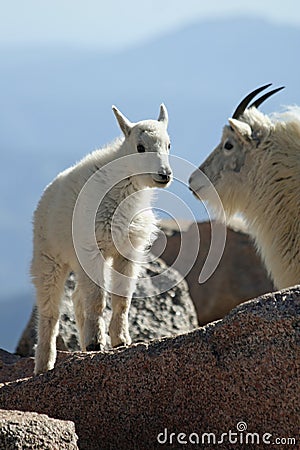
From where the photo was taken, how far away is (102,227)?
676 cm

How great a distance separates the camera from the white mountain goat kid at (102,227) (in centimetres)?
667

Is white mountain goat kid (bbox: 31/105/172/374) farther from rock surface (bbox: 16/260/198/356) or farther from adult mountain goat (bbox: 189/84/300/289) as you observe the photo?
rock surface (bbox: 16/260/198/356)

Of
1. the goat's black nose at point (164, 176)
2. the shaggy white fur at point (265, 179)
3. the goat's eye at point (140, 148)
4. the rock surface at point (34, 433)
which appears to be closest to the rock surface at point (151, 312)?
the shaggy white fur at point (265, 179)

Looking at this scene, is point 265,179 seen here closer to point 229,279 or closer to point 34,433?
point 34,433

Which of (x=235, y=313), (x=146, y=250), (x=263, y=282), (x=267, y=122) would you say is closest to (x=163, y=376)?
(x=235, y=313)

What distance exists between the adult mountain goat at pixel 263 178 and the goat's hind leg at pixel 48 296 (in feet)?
4.38

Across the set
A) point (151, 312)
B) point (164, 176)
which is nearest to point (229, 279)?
point (151, 312)

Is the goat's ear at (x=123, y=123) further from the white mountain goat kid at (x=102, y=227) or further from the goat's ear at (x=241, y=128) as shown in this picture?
the goat's ear at (x=241, y=128)

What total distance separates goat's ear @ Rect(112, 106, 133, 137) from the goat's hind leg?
1.17 metres

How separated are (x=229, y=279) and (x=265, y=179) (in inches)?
420

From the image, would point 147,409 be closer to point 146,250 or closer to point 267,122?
point 146,250

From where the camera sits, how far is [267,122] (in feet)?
24.3

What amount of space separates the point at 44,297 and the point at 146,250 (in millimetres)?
902

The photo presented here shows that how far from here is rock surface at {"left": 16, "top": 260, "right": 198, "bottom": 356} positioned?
9586mm
